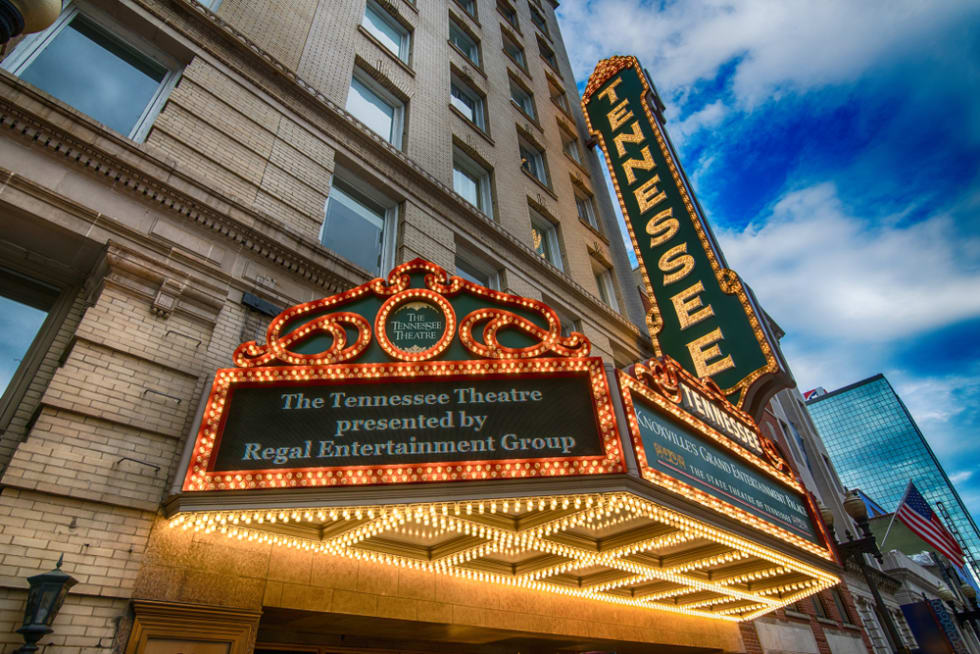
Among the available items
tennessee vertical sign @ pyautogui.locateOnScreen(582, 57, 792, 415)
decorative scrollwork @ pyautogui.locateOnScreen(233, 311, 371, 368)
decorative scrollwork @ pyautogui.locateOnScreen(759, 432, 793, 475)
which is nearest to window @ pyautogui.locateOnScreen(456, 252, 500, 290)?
tennessee vertical sign @ pyautogui.locateOnScreen(582, 57, 792, 415)

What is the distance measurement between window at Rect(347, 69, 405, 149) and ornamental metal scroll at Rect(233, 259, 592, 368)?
7420mm

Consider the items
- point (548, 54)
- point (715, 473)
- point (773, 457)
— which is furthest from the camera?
point (548, 54)

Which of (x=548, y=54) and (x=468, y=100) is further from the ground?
(x=548, y=54)

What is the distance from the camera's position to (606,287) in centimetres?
1830

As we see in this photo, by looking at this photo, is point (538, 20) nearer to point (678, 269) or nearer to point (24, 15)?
point (678, 269)

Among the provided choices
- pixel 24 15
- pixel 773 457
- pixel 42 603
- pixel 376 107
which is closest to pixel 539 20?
pixel 376 107

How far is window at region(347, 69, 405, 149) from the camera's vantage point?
12453 mm

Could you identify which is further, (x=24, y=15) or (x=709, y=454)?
(x=709, y=454)

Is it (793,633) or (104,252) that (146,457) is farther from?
(793,633)

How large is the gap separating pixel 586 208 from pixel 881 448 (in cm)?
20735

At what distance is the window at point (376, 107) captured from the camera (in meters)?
12.5

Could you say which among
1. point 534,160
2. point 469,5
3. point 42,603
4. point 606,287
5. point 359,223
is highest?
point 469,5

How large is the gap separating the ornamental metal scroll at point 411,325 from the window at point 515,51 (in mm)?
18781

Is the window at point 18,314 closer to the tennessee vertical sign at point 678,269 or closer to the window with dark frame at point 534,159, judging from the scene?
the tennessee vertical sign at point 678,269
